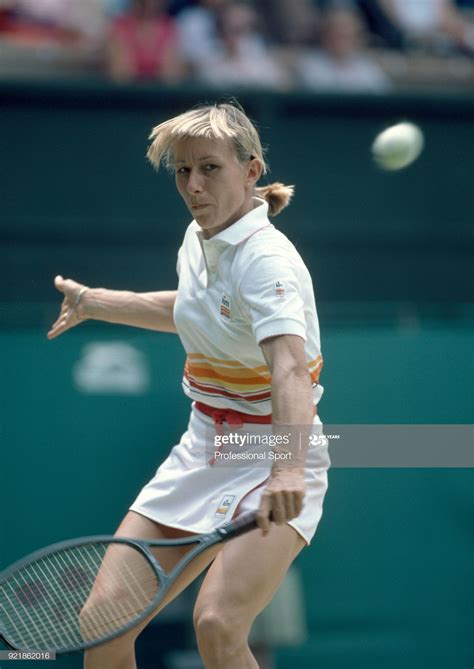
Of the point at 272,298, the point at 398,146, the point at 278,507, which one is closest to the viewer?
the point at 278,507

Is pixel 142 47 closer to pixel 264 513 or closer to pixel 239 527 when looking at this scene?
pixel 239 527

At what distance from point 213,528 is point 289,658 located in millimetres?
1703

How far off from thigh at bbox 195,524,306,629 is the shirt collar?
0.84m

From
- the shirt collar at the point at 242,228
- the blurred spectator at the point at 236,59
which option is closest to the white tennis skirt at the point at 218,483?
the shirt collar at the point at 242,228

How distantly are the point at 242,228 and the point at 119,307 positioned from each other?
2.50 ft

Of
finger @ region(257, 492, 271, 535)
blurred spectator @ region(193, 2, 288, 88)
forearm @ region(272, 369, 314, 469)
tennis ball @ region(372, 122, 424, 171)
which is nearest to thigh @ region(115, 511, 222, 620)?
finger @ region(257, 492, 271, 535)

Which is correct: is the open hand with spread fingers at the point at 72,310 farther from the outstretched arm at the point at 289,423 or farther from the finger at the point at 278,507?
the finger at the point at 278,507

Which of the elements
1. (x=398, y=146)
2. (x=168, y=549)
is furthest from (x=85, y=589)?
(x=398, y=146)

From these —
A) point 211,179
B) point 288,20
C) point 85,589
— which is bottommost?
point 85,589

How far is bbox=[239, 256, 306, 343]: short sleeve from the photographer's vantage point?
9.79 feet

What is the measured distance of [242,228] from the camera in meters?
3.23

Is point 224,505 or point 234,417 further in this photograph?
point 234,417

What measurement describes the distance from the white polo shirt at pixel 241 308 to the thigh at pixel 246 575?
16.8 inches

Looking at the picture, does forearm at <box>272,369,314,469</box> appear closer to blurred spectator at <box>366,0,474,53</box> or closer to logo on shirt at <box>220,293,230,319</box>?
logo on shirt at <box>220,293,230,319</box>
